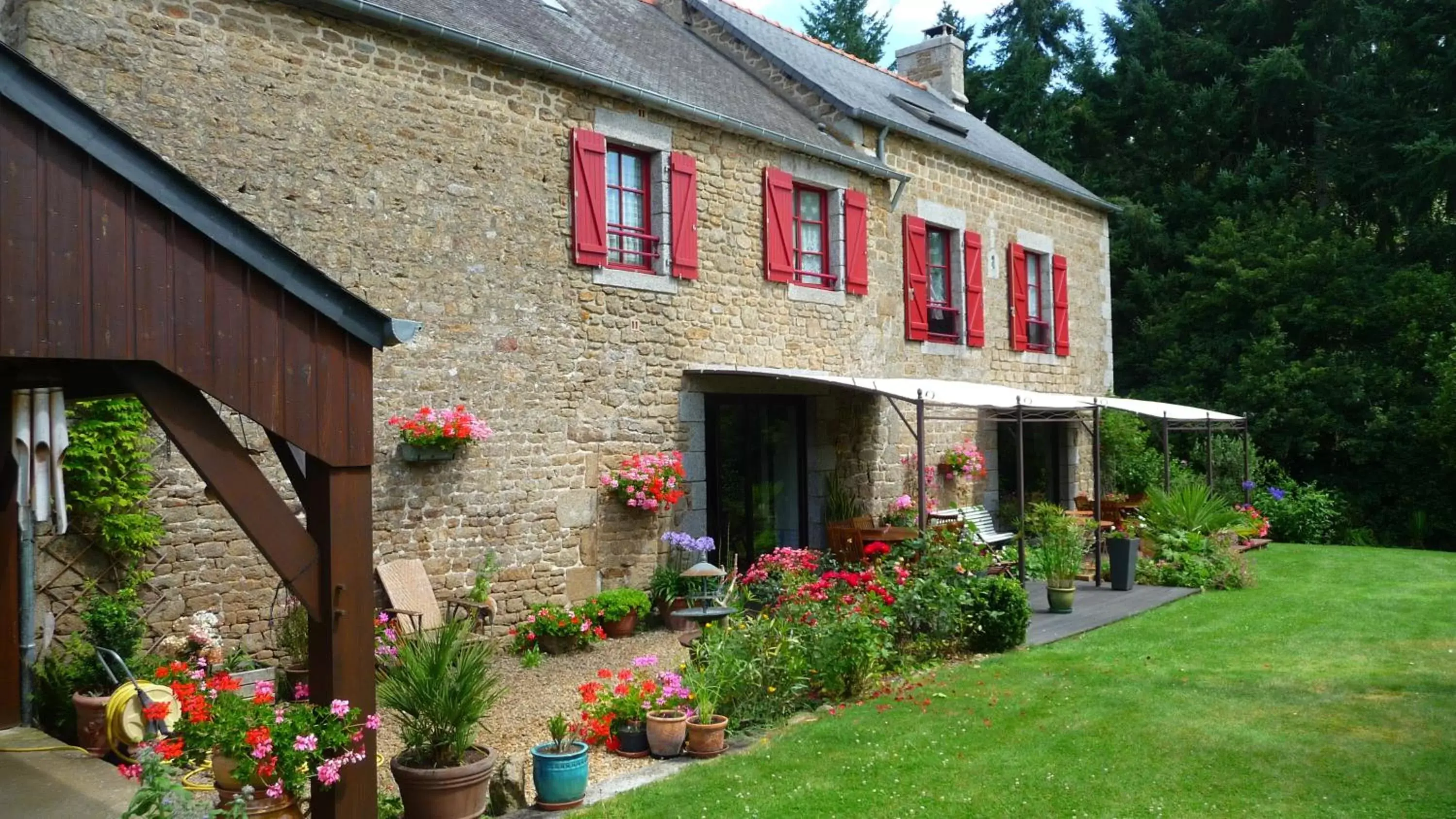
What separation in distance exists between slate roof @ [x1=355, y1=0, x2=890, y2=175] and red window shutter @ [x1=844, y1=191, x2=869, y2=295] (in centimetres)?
40

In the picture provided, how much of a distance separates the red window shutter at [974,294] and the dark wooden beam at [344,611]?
33.6ft

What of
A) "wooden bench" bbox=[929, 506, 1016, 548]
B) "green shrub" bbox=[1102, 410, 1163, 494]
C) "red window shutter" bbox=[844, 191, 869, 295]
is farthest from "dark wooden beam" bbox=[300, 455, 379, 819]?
"green shrub" bbox=[1102, 410, 1163, 494]

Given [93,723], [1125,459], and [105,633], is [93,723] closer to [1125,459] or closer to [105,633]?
[105,633]

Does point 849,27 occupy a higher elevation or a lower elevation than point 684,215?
higher

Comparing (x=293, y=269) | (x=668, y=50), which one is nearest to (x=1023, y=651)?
(x=293, y=269)

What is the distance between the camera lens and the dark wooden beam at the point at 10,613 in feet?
18.5

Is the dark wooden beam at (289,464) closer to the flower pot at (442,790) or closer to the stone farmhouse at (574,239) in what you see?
the flower pot at (442,790)

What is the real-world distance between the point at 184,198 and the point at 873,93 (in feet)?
37.7

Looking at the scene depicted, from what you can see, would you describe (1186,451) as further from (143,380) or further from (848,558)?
(143,380)

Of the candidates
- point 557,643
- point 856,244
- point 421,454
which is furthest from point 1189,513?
point 421,454

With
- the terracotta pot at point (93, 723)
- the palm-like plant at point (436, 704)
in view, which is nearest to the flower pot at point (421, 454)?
the terracotta pot at point (93, 723)

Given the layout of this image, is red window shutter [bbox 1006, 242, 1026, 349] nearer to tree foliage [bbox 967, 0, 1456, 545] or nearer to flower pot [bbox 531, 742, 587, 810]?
tree foliage [bbox 967, 0, 1456, 545]

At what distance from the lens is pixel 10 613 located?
5.73m

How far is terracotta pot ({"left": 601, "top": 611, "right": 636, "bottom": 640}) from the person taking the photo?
8.58 metres
